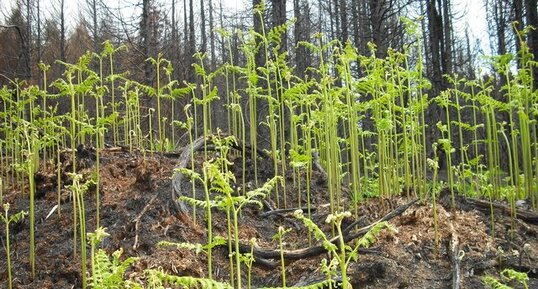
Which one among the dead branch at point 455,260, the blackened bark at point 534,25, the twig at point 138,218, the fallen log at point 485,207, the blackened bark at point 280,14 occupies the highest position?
the blackened bark at point 280,14

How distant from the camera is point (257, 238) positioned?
3979mm

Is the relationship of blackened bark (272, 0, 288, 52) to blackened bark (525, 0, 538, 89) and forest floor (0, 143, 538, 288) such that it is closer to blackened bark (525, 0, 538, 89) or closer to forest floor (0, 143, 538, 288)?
blackened bark (525, 0, 538, 89)

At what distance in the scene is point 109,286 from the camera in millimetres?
2199

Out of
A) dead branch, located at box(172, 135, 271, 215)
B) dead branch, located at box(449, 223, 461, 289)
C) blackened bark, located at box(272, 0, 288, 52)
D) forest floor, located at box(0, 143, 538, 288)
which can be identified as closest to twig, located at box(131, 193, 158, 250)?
forest floor, located at box(0, 143, 538, 288)

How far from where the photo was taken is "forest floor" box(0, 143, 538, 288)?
10.2 ft

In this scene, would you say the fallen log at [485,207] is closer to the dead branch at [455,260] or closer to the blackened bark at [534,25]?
the dead branch at [455,260]

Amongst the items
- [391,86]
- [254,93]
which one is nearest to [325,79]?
[391,86]

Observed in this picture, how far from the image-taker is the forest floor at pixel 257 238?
10.2 ft

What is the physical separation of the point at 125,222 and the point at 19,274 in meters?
0.85

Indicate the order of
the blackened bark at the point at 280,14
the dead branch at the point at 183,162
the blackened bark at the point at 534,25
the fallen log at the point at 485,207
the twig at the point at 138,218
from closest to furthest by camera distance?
the twig at the point at 138,218 < the dead branch at the point at 183,162 < the fallen log at the point at 485,207 < the blackened bark at the point at 534,25 < the blackened bark at the point at 280,14

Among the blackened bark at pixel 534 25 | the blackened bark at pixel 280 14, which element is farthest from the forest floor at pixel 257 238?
the blackened bark at pixel 280 14

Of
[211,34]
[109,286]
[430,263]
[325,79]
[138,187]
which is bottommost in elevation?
[430,263]

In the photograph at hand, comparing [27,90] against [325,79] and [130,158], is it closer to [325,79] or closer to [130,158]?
[130,158]

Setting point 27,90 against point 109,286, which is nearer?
point 109,286
